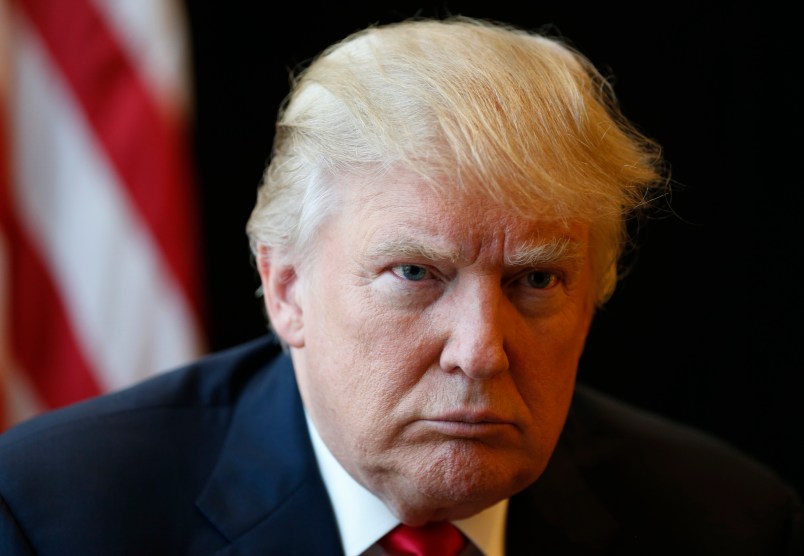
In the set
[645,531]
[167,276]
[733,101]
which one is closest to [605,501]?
[645,531]

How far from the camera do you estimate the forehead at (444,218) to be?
4.88ft

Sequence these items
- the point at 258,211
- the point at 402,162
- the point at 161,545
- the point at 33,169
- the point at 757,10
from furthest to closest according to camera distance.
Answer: the point at 757,10 < the point at 33,169 < the point at 258,211 < the point at 161,545 < the point at 402,162

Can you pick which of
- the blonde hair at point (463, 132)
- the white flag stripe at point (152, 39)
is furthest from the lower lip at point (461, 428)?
the white flag stripe at point (152, 39)

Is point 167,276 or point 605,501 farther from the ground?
point 167,276

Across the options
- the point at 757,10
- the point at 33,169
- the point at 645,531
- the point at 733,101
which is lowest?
the point at 645,531

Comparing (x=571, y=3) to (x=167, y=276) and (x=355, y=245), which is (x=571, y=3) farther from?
(x=355, y=245)

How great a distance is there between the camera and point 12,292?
8.39ft

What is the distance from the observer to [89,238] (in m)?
2.60

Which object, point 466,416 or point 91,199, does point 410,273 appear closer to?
point 466,416

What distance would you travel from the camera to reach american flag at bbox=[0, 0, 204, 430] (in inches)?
99.7

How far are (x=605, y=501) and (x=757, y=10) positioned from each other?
1651 mm

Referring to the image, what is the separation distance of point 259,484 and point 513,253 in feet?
2.02

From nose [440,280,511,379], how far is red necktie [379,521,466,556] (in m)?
0.36

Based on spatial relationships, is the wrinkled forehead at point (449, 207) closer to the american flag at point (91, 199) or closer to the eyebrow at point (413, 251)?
the eyebrow at point (413, 251)
